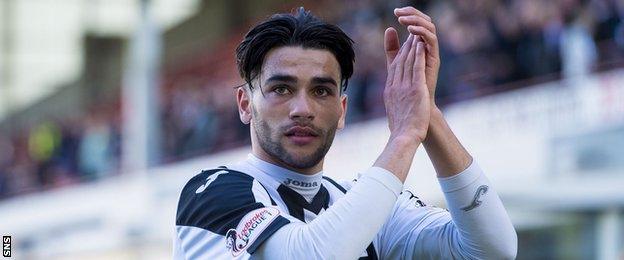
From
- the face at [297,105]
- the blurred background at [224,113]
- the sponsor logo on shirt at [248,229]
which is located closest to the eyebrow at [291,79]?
the face at [297,105]

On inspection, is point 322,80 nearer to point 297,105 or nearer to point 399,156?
point 297,105

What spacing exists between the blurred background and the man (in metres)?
7.85

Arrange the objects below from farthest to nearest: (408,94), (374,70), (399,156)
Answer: (374,70) < (408,94) < (399,156)

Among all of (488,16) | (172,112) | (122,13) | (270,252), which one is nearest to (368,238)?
(270,252)

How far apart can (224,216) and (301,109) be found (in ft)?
0.98

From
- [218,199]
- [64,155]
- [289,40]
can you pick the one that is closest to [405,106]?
[289,40]

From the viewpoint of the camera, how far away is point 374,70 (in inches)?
590

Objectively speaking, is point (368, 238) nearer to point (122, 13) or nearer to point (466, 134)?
point (466, 134)

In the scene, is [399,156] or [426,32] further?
[426,32]

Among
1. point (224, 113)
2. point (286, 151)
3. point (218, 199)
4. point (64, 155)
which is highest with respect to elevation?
point (286, 151)

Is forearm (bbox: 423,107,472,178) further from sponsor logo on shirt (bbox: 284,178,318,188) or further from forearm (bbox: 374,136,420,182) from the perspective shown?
sponsor logo on shirt (bbox: 284,178,318,188)

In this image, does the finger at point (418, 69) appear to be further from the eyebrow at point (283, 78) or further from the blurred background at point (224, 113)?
the blurred background at point (224, 113)

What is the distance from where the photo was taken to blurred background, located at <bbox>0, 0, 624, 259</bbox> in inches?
504

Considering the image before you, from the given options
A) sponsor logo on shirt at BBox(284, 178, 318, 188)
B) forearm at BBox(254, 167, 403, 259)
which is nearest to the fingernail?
forearm at BBox(254, 167, 403, 259)
